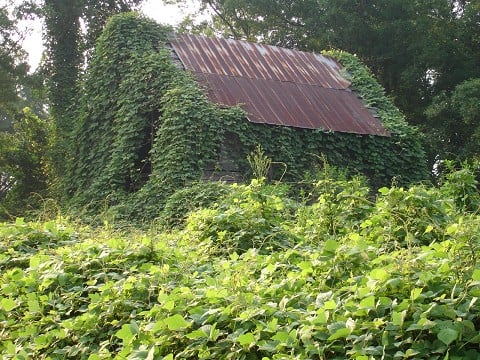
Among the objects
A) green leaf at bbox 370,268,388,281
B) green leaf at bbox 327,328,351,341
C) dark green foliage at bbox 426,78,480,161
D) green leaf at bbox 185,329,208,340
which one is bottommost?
dark green foliage at bbox 426,78,480,161

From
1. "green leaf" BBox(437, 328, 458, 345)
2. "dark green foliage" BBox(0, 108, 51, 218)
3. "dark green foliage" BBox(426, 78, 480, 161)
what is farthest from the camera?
"dark green foliage" BBox(426, 78, 480, 161)

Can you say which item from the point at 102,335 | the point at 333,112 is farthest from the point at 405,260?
the point at 333,112

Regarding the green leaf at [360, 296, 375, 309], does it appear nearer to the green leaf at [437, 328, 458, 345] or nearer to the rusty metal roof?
the green leaf at [437, 328, 458, 345]

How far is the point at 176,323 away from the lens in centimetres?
304

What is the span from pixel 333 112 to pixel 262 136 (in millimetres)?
2284

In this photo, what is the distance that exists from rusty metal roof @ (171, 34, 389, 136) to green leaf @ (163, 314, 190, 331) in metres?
9.47

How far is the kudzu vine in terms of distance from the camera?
38.8 feet

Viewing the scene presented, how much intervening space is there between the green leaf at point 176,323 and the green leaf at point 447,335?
123cm

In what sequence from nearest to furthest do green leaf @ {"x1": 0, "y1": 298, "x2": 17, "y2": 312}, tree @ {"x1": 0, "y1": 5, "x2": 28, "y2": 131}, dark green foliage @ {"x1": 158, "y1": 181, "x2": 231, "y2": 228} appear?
1. green leaf @ {"x1": 0, "y1": 298, "x2": 17, "y2": 312}
2. dark green foliage @ {"x1": 158, "y1": 181, "x2": 231, "y2": 228}
3. tree @ {"x1": 0, "y1": 5, "x2": 28, "y2": 131}

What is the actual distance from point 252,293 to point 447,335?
3.81 feet

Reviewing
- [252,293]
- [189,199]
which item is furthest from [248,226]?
[189,199]

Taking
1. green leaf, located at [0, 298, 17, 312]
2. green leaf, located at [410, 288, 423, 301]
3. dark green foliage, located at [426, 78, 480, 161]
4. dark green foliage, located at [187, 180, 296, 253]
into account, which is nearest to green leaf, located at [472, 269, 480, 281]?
green leaf, located at [410, 288, 423, 301]

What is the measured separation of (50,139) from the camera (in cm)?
1928

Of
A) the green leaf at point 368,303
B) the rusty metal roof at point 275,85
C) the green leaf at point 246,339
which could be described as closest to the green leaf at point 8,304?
the green leaf at point 246,339
